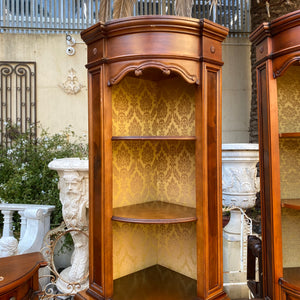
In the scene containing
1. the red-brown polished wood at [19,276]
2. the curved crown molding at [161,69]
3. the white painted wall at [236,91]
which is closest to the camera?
the red-brown polished wood at [19,276]

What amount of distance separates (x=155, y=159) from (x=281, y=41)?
1079 millimetres

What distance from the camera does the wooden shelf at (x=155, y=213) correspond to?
5.20 feet

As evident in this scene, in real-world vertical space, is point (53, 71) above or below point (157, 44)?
above

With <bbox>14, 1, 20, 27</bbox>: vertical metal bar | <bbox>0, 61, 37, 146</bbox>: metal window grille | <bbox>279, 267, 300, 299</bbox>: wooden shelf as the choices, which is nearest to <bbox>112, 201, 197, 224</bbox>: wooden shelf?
<bbox>279, 267, 300, 299</bbox>: wooden shelf

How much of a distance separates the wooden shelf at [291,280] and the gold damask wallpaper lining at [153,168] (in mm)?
531

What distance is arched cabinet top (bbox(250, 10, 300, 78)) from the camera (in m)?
1.47

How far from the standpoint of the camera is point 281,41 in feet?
5.01

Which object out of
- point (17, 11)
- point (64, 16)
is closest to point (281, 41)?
point (64, 16)

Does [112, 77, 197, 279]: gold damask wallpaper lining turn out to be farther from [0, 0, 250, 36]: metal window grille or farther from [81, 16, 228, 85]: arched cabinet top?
[0, 0, 250, 36]: metal window grille

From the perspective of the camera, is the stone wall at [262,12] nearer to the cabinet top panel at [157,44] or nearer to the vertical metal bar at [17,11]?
the cabinet top panel at [157,44]

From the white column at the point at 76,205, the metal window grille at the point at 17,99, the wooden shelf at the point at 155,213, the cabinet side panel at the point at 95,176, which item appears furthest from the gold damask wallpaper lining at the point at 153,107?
the metal window grille at the point at 17,99

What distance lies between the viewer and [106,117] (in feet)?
5.30

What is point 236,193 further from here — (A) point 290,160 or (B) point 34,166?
(B) point 34,166

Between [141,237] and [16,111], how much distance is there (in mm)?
3762
